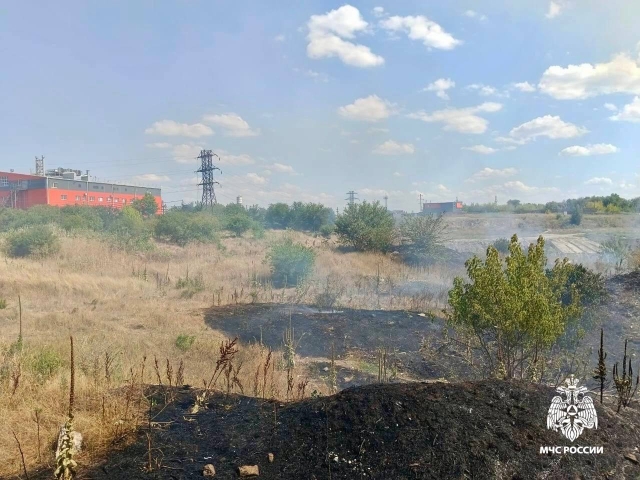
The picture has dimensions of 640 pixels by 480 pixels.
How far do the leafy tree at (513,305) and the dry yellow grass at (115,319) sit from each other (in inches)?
97.4

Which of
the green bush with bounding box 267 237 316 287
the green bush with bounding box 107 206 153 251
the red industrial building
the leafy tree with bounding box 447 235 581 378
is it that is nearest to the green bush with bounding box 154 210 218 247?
the green bush with bounding box 107 206 153 251

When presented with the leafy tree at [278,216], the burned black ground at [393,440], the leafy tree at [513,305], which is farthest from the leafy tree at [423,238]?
the leafy tree at [278,216]

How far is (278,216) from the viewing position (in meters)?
43.8

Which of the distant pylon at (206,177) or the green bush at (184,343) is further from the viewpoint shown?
the distant pylon at (206,177)

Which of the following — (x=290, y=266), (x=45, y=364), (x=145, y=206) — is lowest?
(x=45, y=364)

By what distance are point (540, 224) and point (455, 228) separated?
7002 millimetres

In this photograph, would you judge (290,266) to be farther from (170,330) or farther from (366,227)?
(366,227)

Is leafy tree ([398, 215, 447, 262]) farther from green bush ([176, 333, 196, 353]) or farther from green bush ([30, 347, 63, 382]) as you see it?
green bush ([30, 347, 63, 382])

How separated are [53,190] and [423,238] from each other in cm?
4513

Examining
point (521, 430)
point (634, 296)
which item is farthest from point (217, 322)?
point (634, 296)

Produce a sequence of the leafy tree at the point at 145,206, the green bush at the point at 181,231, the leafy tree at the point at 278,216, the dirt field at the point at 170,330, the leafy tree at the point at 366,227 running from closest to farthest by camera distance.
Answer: the dirt field at the point at 170,330 < the leafy tree at the point at 366,227 < the green bush at the point at 181,231 < the leafy tree at the point at 278,216 < the leafy tree at the point at 145,206

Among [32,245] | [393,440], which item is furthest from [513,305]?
[32,245]

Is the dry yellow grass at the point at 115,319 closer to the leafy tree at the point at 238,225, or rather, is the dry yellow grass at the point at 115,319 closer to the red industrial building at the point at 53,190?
the leafy tree at the point at 238,225

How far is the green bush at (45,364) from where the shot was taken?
5.21 m
